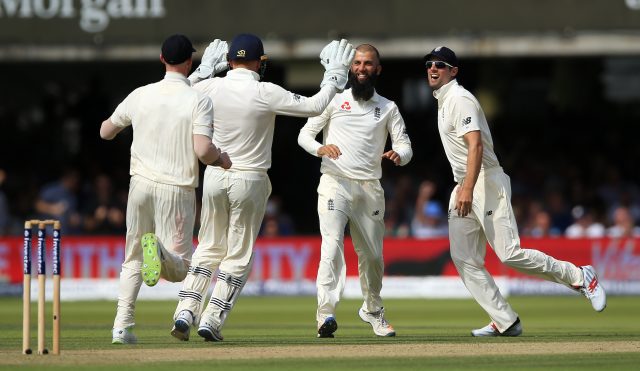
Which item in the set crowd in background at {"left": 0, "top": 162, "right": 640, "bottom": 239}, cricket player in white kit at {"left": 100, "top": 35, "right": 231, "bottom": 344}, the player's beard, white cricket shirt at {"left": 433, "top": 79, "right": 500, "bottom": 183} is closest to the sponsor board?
crowd in background at {"left": 0, "top": 162, "right": 640, "bottom": 239}

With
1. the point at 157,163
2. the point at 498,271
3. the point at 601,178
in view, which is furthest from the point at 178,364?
the point at 601,178

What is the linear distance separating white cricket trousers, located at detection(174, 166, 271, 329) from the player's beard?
1.15m

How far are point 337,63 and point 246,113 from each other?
2.25ft

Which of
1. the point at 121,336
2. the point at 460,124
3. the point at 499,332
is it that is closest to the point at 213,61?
the point at 460,124

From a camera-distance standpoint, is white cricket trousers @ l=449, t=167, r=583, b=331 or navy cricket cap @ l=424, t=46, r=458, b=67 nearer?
white cricket trousers @ l=449, t=167, r=583, b=331

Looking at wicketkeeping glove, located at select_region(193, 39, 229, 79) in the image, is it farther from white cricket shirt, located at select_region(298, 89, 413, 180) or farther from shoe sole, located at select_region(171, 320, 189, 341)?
shoe sole, located at select_region(171, 320, 189, 341)

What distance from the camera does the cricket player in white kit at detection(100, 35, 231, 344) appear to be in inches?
324

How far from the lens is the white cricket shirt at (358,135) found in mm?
9398

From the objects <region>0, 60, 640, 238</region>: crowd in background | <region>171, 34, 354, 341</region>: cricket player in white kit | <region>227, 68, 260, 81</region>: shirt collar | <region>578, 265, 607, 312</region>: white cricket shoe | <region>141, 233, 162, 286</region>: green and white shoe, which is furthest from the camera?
<region>0, 60, 640, 238</region>: crowd in background

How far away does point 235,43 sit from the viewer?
872 cm

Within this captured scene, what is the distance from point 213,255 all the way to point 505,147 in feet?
40.1

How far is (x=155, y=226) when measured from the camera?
27.3 ft

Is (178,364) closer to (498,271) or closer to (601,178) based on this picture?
(498,271)

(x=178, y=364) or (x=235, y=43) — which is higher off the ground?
(x=235, y=43)
